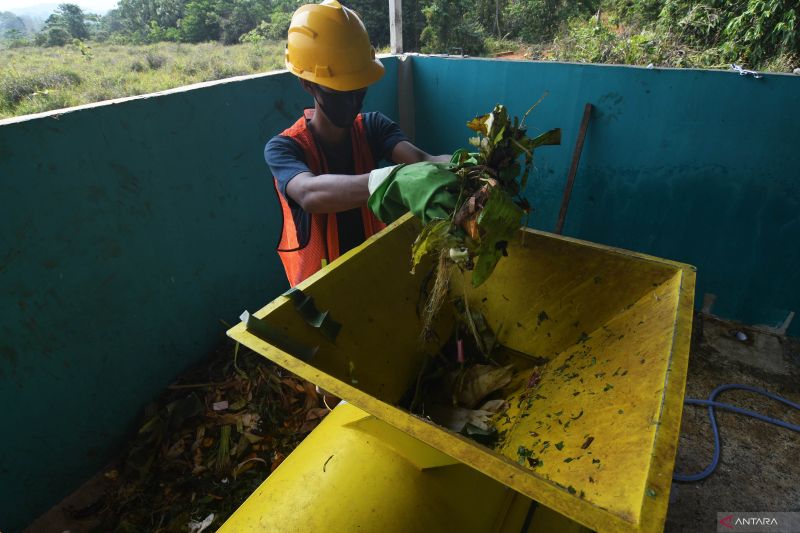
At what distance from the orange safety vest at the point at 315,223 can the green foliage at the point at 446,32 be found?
919 cm

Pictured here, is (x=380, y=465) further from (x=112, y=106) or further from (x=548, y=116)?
(x=548, y=116)

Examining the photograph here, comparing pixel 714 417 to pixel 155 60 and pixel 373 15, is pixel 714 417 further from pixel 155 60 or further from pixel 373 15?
pixel 373 15

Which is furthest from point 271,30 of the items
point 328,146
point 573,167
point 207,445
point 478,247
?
point 478,247

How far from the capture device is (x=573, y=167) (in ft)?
11.1

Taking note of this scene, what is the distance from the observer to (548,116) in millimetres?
3398

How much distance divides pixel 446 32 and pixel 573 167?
29.2 feet

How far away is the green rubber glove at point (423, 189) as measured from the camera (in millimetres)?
1411

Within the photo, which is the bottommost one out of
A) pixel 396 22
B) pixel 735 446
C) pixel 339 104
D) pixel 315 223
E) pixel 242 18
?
pixel 735 446

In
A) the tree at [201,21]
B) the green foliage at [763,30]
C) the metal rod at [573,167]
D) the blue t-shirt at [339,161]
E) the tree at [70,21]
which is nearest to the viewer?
the blue t-shirt at [339,161]

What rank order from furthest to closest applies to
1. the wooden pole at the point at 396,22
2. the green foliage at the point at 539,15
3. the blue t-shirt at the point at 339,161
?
the green foliage at the point at 539,15 < the wooden pole at the point at 396,22 < the blue t-shirt at the point at 339,161

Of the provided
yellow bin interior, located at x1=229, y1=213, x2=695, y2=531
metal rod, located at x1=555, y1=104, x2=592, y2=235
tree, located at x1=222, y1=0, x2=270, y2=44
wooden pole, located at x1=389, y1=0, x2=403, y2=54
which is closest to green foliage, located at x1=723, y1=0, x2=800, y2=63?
metal rod, located at x1=555, y1=104, x2=592, y2=235

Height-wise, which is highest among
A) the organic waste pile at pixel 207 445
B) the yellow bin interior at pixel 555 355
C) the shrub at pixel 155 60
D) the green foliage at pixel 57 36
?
the green foliage at pixel 57 36

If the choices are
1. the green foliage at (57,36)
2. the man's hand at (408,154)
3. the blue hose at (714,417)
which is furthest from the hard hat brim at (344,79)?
the green foliage at (57,36)

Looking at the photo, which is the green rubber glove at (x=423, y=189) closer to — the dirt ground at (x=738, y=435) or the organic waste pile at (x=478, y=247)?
the organic waste pile at (x=478, y=247)
